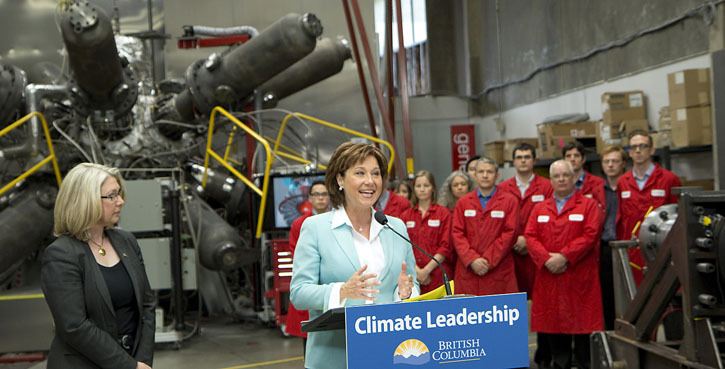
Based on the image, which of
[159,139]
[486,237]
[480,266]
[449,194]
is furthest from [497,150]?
[480,266]

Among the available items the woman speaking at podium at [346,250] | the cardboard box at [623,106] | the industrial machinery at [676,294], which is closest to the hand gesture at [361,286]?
the woman speaking at podium at [346,250]

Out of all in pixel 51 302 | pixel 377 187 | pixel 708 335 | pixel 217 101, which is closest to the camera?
pixel 377 187

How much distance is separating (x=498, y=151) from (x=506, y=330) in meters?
8.21

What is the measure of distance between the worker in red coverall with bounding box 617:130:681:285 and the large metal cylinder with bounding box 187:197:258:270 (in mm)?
3354

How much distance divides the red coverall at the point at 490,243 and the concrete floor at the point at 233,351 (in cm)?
99

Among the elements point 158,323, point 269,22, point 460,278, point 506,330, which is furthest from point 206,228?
point 506,330

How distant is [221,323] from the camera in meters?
7.95

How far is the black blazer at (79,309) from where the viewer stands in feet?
8.21

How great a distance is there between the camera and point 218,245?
691 cm

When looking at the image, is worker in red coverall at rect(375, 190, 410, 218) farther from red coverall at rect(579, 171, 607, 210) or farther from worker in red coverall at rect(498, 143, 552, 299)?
red coverall at rect(579, 171, 607, 210)

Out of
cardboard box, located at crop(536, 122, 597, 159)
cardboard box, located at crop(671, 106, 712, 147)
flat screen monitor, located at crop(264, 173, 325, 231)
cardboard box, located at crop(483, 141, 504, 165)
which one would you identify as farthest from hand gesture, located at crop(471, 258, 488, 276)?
cardboard box, located at crop(483, 141, 504, 165)

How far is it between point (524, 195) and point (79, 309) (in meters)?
3.74

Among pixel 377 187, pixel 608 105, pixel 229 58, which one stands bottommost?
pixel 377 187

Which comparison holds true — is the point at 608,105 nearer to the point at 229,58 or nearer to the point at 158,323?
the point at 229,58
